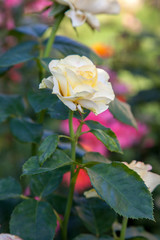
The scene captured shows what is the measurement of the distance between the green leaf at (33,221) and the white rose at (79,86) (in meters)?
0.17

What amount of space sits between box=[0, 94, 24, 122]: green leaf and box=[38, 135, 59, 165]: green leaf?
0.74ft

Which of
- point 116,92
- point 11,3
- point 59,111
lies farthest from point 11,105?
point 116,92

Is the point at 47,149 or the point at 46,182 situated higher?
the point at 47,149

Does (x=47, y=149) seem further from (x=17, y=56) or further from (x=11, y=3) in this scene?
(x=11, y=3)

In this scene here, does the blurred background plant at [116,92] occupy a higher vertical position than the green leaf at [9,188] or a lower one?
lower

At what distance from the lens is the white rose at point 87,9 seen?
0.66m

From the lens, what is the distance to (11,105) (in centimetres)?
73

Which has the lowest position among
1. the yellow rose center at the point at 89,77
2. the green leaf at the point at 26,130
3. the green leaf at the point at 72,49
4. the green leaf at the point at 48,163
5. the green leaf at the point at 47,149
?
the green leaf at the point at 26,130

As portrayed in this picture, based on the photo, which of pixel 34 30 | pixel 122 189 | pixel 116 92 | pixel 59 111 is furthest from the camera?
pixel 116 92

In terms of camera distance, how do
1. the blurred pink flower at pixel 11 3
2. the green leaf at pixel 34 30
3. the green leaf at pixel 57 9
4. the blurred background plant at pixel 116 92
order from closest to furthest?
the green leaf at pixel 57 9 → the green leaf at pixel 34 30 → the blurred background plant at pixel 116 92 → the blurred pink flower at pixel 11 3

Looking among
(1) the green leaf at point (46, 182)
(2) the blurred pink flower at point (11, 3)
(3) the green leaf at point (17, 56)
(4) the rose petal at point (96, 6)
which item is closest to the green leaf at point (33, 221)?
(1) the green leaf at point (46, 182)

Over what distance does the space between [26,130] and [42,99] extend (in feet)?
0.37

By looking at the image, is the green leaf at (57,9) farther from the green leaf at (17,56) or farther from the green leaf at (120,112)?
the green leaf at (120,112)

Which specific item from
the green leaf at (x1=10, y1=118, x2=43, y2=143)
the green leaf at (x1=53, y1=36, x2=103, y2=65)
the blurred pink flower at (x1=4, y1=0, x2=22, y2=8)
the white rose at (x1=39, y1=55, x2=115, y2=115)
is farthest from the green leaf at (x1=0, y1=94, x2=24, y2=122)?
the blurred pink flower at (x1=4, y1=0, x2=22, y2=8)
